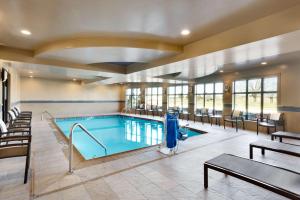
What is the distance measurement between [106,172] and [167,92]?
9.49 meters

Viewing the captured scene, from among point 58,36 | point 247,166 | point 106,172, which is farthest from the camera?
point 58,36

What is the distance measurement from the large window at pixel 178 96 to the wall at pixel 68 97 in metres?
5.05

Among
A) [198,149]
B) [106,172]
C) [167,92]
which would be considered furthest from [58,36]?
[167,92]

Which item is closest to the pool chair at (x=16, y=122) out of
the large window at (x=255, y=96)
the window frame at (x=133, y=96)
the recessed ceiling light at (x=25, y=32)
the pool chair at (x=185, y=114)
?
the recessed ceiling light at (x=25, y=32)

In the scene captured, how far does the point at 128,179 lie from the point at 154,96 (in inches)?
410

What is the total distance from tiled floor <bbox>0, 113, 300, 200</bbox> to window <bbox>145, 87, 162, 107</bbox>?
28.8 feet

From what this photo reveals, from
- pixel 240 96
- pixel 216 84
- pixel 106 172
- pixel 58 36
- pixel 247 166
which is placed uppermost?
pixel 58 36

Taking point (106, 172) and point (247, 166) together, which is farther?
point (106, 172)

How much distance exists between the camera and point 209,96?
9352 mm

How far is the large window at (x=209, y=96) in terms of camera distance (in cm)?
880

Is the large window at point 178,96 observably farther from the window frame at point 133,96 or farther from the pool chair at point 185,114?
the window frame at point 133,96

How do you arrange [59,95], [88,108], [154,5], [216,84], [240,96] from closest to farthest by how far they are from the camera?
1. [154,5]
2. [240,96]
3. [216,84]
4. [59,95]
5. [88,108]

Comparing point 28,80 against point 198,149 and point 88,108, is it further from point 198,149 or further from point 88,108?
point 198,149

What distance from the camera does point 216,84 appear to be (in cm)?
894
